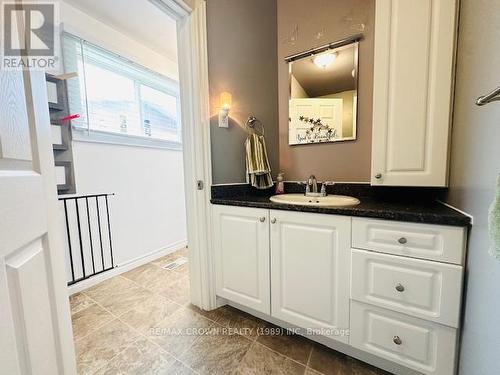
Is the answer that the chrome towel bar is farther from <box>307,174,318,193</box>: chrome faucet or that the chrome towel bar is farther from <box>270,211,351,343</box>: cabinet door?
<box>307,174,318,193</box>: chrome faucet

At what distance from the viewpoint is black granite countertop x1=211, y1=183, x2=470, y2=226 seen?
870 mm

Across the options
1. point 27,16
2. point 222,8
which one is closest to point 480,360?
point 27,16

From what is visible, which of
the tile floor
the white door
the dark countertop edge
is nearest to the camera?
the white door

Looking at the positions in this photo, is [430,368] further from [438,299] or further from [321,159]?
[321,159]

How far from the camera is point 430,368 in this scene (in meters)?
0.93

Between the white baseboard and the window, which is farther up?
the window

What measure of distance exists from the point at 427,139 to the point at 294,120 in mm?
933

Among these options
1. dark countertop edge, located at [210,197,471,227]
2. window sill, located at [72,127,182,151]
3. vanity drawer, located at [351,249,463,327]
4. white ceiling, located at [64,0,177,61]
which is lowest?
vanity drawer, located at [351,249,463,327]

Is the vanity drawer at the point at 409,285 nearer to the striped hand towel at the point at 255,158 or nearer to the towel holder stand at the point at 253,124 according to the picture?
the striped hand towel at the point at 255,158

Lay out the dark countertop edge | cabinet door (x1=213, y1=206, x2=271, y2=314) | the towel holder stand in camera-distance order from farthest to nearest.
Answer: the towel holder stand < cabinet door (x1=213, y1=206, x2=271, y2=314) < the dark countertop edge

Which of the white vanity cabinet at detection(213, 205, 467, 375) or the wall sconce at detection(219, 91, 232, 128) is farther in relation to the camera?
the wall sconce at detection(219, 91, 232, 128)
